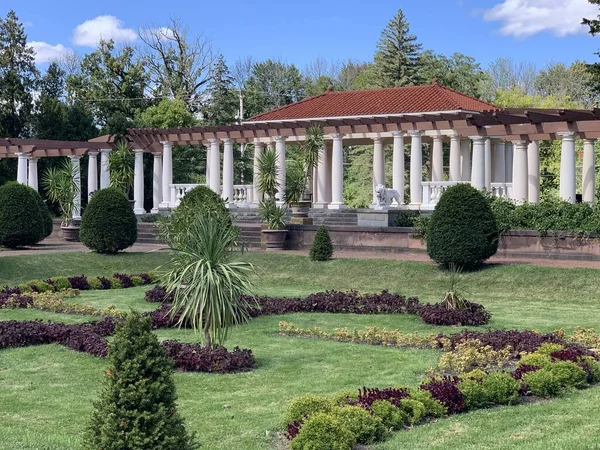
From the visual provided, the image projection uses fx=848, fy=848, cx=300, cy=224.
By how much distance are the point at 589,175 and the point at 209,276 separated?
Result: 21.1 metres

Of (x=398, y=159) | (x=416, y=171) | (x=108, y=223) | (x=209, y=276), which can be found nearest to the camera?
(x=209, y=276)

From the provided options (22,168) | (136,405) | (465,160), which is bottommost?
(136,405)

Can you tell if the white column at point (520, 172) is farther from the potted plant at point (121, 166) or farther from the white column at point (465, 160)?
the potted plant at point (121, 166)

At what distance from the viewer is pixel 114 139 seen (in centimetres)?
3719

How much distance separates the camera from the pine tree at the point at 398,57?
174 ft

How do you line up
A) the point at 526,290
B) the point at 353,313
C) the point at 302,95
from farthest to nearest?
the point at 302,95 < the point at 526,290 < the point at 353,313

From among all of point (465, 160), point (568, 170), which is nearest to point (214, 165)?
point (465, 160)

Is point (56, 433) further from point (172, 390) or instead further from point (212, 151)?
point (212, 151)

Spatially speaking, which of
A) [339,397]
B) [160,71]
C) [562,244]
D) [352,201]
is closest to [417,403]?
[339,397]

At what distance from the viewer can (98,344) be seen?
37.1ft

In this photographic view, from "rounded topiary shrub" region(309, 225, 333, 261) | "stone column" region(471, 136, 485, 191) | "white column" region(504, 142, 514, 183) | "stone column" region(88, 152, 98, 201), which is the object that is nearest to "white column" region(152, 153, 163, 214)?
"stone column" region(88, 152, 98, 201)

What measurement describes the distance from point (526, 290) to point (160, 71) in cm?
4525

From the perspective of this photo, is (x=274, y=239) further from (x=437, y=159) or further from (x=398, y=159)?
(x=437, y=159)

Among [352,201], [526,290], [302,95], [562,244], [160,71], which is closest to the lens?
[526,290]
